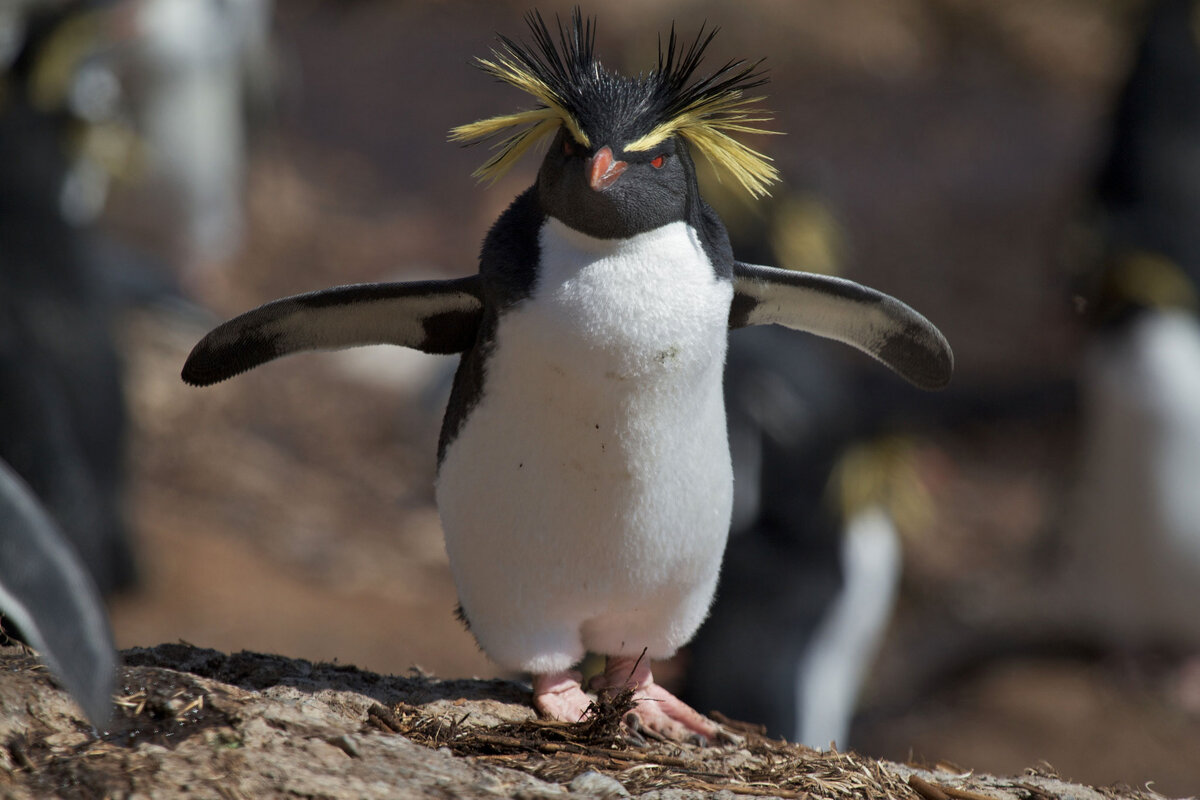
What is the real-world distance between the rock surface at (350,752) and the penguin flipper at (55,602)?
0.21 feet

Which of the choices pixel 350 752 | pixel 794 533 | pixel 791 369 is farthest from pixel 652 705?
pixel 791 369

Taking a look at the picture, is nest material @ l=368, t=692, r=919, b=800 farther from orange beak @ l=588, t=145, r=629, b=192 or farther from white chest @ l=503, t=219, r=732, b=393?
orange beak @ l=588, t=145, r=629, b=192

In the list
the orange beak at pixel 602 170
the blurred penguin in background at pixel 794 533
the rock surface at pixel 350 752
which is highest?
the blurred penguin in background at pixel 794 533

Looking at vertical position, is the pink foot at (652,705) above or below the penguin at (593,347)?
below

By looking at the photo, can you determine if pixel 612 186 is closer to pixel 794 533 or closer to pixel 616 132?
pixel 616 132

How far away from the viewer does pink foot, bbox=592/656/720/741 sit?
7.97ft

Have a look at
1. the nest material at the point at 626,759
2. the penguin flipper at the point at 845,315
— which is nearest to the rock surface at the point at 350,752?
the nest material at the point at 626,759

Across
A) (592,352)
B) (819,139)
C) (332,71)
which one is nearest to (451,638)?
(592,352)

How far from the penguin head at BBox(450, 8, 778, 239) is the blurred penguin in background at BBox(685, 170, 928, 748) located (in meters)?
2.86

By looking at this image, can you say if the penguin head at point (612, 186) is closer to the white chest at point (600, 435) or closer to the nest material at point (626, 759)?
the white chest at point (600, 435)

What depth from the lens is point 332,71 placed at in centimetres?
1241

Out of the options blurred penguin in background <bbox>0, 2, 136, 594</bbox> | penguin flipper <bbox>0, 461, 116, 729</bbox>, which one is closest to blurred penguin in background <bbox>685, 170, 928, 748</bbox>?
blurred penguin in background <bbox>0, 2, 136, 594</bbox>

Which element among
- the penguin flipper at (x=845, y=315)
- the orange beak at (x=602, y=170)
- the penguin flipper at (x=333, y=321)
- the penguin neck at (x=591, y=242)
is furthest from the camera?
the penguin flipper at (x=845, y=315)

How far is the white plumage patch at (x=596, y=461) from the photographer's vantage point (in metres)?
2.14
